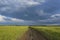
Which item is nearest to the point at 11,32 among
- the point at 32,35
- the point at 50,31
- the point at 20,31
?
the point at 20,31

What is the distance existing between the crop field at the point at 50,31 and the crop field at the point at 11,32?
0.83ft

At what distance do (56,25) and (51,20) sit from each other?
0.39 feet

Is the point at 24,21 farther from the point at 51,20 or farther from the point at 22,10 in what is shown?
the point at 51,20

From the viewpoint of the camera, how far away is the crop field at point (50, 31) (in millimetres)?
2388

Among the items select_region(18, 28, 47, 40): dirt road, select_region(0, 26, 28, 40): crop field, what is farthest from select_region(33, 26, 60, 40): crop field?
select_region(0, 26, 28, 40): crop field

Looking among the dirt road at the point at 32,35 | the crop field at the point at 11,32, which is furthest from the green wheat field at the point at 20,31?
the dirt road at the point at 32,35

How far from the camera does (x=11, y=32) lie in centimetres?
249

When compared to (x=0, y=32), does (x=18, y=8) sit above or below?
above

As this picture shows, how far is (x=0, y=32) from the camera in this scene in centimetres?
248

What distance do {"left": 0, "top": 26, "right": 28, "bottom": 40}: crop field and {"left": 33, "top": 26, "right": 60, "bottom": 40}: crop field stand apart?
0.25 metres

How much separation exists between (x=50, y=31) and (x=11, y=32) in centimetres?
65

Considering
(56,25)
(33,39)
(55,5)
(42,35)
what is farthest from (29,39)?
(55,5)

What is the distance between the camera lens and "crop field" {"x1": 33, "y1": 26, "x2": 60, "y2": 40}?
7.83 ft

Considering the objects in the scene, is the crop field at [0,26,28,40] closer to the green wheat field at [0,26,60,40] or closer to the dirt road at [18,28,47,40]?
the green wheat field at [0,26,60,40]
